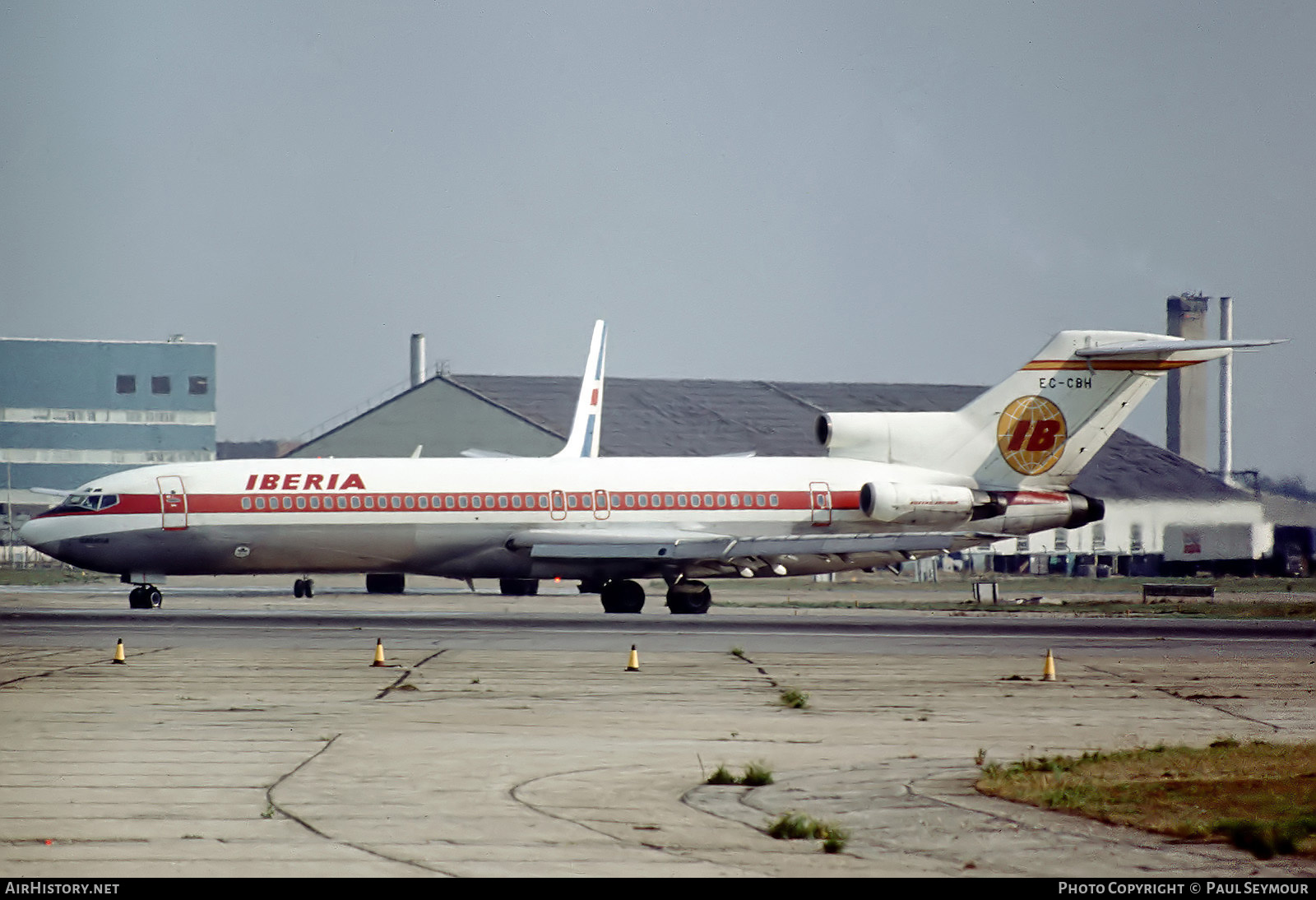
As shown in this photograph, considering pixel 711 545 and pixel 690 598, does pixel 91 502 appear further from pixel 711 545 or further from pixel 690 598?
pixel 711 545

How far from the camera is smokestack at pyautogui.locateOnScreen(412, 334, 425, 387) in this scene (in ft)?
316

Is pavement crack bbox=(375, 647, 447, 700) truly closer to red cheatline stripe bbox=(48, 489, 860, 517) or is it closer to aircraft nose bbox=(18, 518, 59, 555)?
red cheatline stripe bbox=(48, 489, 860, 517)

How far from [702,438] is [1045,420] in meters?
36.6

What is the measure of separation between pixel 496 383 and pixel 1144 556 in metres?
35.5

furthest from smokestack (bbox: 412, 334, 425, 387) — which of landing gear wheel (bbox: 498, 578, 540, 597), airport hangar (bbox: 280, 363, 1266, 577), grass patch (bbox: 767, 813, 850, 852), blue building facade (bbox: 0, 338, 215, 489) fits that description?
grass patch (bbox: 767, 813, 850, 852)

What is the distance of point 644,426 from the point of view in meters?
79.8

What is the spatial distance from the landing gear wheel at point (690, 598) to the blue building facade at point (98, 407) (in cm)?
7782

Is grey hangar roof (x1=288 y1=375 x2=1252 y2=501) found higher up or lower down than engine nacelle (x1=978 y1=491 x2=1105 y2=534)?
higher up

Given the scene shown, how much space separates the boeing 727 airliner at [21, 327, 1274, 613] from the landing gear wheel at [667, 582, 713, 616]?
0.22 feet

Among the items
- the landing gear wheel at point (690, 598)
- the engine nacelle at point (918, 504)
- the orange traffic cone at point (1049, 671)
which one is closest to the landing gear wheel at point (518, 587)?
the landing gear wheel at point (690, 598)

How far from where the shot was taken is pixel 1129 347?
145 ft

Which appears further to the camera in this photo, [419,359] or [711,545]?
[419,359]

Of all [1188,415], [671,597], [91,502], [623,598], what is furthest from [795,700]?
[1188,415]
